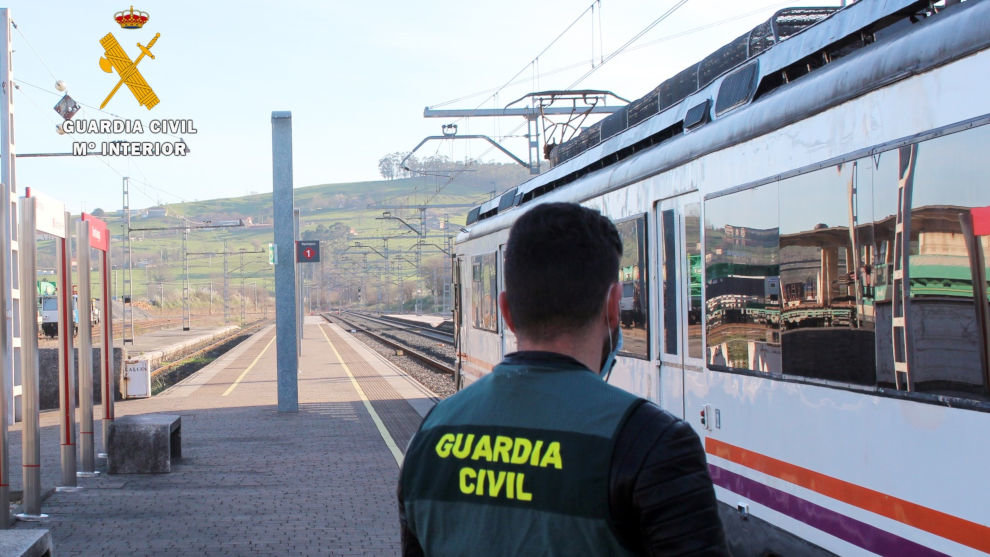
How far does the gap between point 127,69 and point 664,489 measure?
20.9 m

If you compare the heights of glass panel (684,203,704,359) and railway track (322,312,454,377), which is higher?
glass panel (684,203,704,359)

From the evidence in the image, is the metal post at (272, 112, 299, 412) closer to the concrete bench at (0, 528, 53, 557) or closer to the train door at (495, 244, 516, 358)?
the train door at (495, 244, 516, 358)

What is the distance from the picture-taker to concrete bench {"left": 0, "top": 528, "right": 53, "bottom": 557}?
5617 mm

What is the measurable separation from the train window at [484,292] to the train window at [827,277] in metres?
8.11

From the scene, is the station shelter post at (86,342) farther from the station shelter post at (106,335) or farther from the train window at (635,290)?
the train window at (635,290)

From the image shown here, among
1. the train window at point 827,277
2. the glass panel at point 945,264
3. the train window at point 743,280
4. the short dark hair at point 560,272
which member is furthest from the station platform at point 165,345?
the short dark hair at point 560,272

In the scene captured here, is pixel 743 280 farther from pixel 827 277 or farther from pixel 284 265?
pixel 284 265

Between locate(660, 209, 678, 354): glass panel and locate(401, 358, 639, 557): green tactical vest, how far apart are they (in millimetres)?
5203

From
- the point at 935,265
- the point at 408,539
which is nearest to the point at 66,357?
the point at 935,265

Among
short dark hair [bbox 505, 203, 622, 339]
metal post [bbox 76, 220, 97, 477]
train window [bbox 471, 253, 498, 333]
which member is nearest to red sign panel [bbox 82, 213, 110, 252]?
metal post [bbox 76, 220, 97, 477]

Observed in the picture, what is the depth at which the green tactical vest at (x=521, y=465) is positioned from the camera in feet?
6.57

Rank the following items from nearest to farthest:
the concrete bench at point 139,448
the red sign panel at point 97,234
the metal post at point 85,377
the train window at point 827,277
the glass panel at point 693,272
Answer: the train window at point 827,277
the glass panel at point 693,272
the metal post at point 85,377
the concrete bench at point 139,448
the red sign panel at point 97,234

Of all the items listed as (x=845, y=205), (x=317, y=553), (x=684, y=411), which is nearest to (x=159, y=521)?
(x=317, y=553)

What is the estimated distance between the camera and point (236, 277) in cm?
15975
